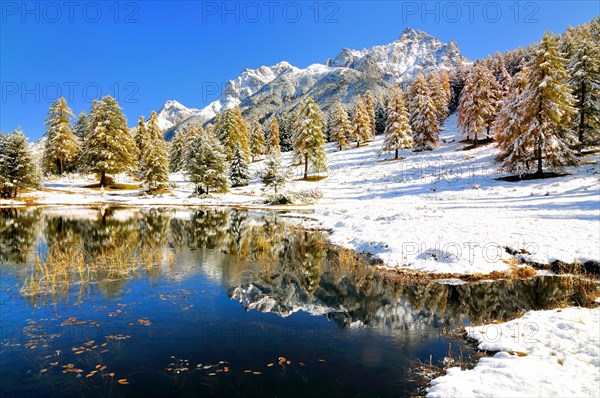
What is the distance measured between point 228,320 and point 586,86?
48.3 meters

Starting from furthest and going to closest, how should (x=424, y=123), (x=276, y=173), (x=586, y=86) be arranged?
(x=424, y=123)
(x=276, y=173)
(x=586, y=86)

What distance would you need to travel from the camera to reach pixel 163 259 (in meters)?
17.1

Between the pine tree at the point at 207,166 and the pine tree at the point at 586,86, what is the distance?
144ft

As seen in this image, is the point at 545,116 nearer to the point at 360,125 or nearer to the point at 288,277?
the point at 288,277

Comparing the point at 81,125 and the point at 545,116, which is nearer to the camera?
the point at 545,116

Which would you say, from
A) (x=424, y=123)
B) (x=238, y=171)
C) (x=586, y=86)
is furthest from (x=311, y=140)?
(x=586, y=86)

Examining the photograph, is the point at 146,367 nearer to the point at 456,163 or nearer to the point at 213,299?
the point at 213,299

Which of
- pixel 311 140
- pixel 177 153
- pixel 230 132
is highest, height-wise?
pixel 230 132

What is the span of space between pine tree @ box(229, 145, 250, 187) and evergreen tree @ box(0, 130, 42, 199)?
26121 millimetres

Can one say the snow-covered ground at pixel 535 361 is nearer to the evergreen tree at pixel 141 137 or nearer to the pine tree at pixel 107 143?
the pine tree at pixel 107 143

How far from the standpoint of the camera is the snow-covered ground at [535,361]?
20.8 feet

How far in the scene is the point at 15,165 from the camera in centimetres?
4356

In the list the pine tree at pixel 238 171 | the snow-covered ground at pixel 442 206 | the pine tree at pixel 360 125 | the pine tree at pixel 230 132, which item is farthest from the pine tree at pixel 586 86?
the pine tree at pixel 230 132

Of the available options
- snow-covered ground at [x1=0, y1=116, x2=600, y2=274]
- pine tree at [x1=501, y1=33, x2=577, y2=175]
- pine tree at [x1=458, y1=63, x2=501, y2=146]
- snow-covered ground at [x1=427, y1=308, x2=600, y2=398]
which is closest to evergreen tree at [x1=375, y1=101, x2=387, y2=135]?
snow-covered ground at [x1=0, y1=116, x2=600, y2=274]
